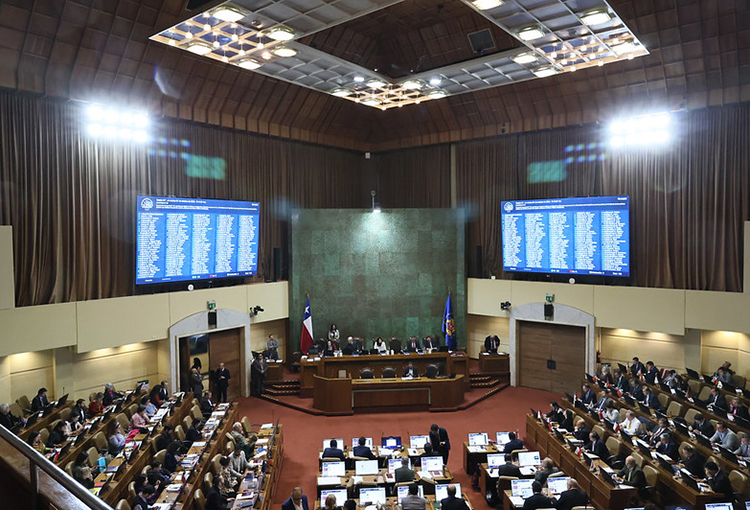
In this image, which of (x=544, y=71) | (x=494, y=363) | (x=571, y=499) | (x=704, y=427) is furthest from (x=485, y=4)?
(x=494, y=363)

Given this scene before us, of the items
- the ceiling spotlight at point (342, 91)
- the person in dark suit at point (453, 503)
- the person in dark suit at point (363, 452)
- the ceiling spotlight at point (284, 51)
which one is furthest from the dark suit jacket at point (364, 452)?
the ceiling spotlight at point (342, 91)

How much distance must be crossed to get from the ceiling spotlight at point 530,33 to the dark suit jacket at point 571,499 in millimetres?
7640

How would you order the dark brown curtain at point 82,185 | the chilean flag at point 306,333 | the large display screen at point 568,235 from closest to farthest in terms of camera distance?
the dark brown curtain at point 82,185 < the large display screen at point 568,235 < the chilean flag at point 306,333

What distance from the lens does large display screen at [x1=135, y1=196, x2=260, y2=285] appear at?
41.7 ft

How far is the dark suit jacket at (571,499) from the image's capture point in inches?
276

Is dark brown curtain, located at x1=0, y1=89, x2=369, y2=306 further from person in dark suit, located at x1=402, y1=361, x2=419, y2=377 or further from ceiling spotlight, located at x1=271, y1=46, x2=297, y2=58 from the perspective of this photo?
person in dark suit, located at x1=402, y1=361, x2=419, y2=377

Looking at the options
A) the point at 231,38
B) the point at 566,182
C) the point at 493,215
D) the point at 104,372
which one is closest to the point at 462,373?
the point at 493,215

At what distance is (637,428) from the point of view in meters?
9.60

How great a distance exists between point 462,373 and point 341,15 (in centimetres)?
978

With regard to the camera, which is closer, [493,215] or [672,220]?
[672,220]

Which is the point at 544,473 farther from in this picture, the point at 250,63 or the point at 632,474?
the point at 250,63

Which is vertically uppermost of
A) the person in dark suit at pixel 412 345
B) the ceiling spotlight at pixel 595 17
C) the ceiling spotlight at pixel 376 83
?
the ceiling spotlight at pixel 376 83

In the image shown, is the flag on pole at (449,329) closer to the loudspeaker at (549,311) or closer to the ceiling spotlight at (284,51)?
the loudspeaker at (549,311)

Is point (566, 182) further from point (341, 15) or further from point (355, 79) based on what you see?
point (341, 15)
